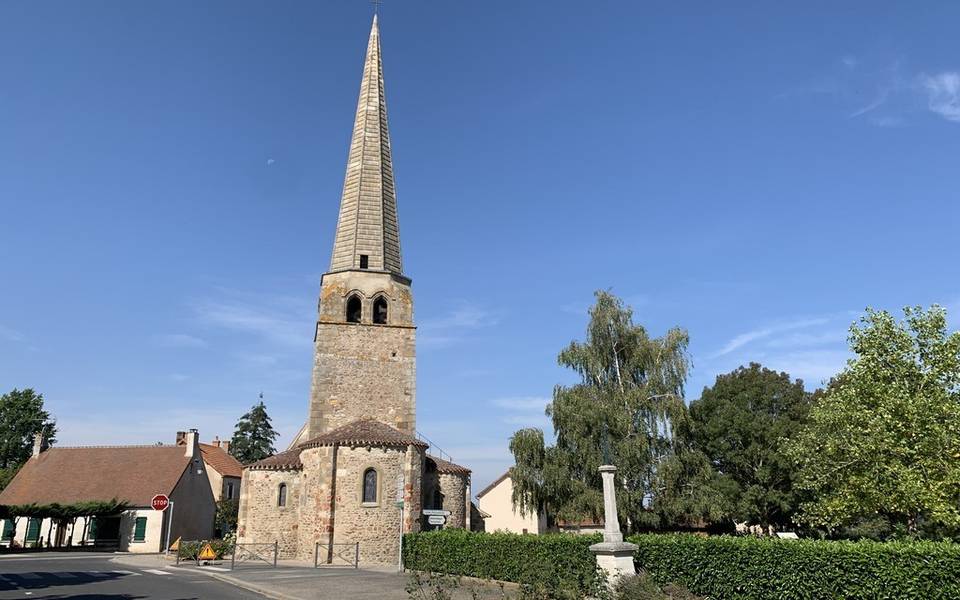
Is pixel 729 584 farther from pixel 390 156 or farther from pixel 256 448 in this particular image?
pixel 256 448

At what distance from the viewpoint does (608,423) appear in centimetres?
2433

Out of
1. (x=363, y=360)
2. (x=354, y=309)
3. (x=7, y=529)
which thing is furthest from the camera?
(x=7, y=529)

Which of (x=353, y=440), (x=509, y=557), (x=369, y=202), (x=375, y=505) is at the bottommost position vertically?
(x=509, y=557)

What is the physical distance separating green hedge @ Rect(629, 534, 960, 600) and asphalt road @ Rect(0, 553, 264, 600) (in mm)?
10113

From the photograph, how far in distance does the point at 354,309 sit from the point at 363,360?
2.76 m

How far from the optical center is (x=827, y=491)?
27078 mm

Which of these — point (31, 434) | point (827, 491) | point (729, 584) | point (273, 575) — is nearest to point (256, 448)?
point (31, 434)

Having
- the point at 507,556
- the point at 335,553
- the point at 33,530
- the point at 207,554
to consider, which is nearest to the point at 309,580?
the point at 507,556

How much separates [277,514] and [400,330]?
9.93m

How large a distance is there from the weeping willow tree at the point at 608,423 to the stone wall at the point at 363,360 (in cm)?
663

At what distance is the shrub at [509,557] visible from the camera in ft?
50.8

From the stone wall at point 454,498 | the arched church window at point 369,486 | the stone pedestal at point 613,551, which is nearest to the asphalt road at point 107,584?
the arched church window at point 369,486

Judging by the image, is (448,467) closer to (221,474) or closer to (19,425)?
(221,474)

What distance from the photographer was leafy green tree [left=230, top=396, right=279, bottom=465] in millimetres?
59753
